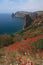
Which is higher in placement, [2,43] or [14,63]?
[14,63]

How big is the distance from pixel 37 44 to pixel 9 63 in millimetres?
5220

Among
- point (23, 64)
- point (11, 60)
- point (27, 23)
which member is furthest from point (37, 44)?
point (27, 23)

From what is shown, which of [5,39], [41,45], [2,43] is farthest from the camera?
[5,39]

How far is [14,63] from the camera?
26.2 ft

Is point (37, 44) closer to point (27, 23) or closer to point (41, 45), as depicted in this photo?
point (41, 45)

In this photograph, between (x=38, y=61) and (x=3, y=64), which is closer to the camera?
(x=38, y=61)

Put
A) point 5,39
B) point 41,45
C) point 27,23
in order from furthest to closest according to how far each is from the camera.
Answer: point 27,23 < point 5,39 < point 41,45

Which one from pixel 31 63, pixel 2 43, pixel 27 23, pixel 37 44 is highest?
pixel 31 63

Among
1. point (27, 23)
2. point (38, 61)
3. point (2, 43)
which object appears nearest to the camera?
point (38, 61)

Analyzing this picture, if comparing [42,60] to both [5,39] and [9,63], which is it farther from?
[5,39]

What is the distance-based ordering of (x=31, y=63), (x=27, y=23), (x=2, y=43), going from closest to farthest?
1. (x=31, y=63)
2. (x=2, y=43)
3. (x=27, y=23)

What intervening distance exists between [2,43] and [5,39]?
60.5 inches

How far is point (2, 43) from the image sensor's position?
21.3 m

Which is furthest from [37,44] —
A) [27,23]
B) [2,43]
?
[27,23]
